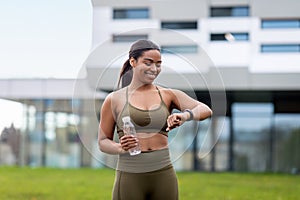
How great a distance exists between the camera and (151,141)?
127 cm

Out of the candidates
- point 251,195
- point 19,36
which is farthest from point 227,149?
point 19,36

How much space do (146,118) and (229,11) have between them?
5.65 metres

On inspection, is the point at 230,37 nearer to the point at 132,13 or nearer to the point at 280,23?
the point at 280,23

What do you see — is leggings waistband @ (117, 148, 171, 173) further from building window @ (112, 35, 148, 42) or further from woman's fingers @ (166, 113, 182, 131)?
building window @ (112, 35, 148, 42)

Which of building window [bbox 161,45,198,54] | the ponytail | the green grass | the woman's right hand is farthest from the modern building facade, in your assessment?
the woman's right hand

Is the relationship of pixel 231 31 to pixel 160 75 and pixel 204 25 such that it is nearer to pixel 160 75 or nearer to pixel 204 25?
pixel 204 25

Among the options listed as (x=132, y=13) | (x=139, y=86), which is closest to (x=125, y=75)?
(x=139, y=86)

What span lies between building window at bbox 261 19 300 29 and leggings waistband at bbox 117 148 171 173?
5492 mm

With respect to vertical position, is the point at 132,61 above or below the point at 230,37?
A: below

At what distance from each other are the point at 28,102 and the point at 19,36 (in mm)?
2790

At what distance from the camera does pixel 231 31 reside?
6.77 metres

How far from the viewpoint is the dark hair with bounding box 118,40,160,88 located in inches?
49.2

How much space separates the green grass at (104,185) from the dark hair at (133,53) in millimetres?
3165

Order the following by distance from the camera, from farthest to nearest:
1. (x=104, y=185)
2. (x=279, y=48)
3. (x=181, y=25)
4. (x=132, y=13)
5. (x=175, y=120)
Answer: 1. (x=279, y=48)
2. (x=181, y=25)
3. (x=132, y=13)
4. (x=104, y=185)
5. (x=175, y=120)
